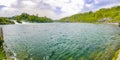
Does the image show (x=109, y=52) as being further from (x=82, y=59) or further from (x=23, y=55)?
(x=23, y=55)

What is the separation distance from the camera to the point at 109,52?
31.1 meters

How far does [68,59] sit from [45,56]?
397 cm

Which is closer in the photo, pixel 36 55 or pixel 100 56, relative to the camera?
pixel 100 56

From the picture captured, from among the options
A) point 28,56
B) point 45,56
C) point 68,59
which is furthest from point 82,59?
point 28,56

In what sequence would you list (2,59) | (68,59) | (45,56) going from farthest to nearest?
(45,56)
(68,59)
(2,59)

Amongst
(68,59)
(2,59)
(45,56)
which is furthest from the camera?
(45,56)

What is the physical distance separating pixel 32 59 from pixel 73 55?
6.48m

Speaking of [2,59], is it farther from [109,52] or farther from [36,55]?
[109,52]

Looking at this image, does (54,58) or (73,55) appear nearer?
(54,58)

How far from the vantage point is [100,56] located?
2884 centimetres

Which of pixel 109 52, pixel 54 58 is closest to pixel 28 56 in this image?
pixel 54 58

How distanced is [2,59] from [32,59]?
4368 mm

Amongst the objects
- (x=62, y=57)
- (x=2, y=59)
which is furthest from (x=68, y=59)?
(x=2, y=59)

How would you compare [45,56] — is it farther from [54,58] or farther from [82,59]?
[82,59]
